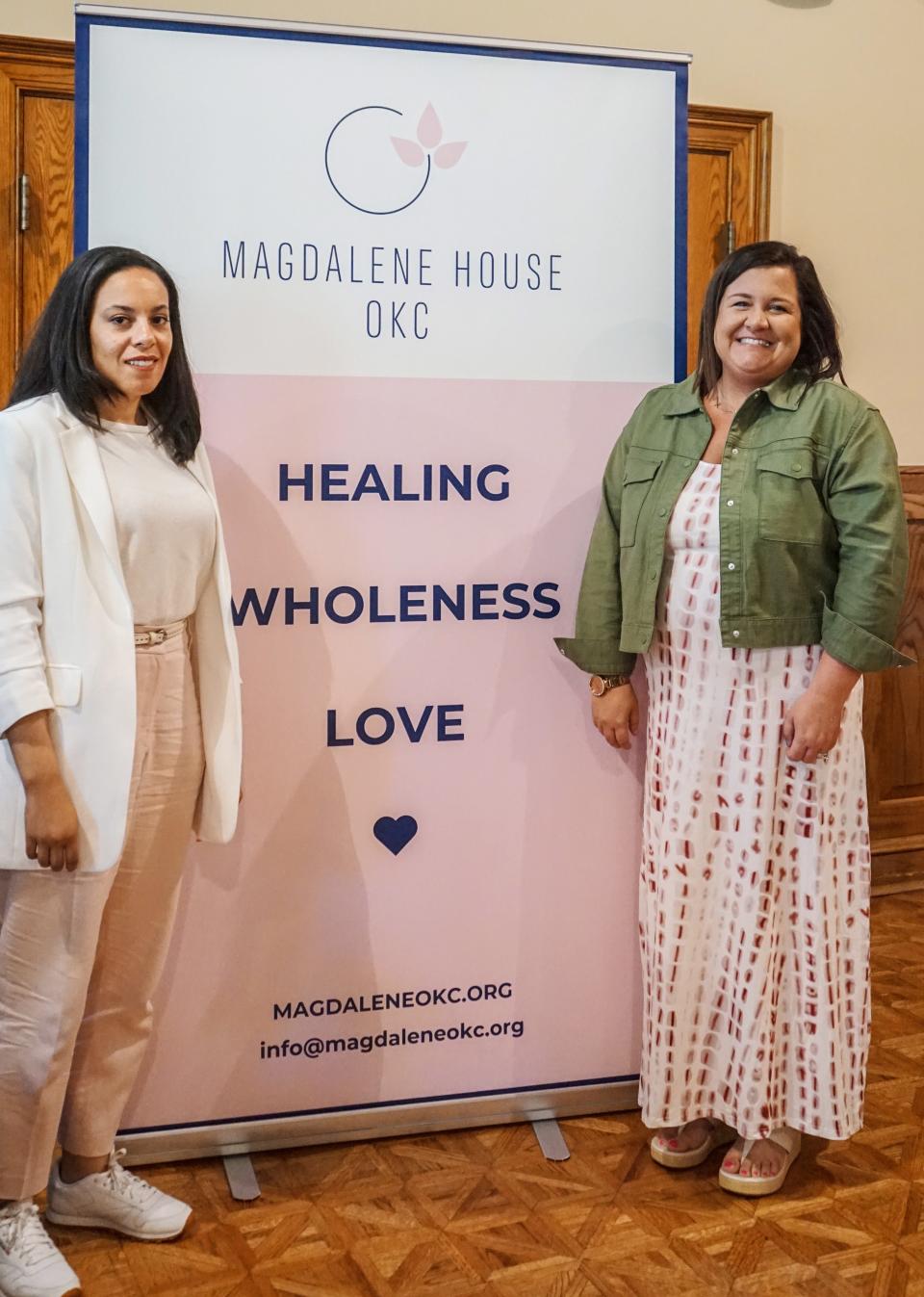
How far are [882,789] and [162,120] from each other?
9.94 ft

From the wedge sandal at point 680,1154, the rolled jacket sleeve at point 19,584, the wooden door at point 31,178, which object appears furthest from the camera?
the wooden door at point 31,178

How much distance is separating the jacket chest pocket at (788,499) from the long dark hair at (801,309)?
0.17 meters

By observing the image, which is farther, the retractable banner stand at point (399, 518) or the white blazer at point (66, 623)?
the retractable banner stand at point (399, 518)

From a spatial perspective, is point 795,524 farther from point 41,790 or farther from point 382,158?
point 41,790

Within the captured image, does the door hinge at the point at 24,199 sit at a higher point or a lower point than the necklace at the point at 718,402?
higher

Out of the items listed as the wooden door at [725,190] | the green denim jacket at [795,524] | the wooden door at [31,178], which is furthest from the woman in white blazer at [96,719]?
the wooden door at [725,190]

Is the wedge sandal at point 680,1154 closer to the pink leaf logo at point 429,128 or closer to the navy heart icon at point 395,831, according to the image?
the navy heart icon at point 395,831

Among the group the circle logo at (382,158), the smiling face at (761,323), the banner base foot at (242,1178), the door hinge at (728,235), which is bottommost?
the banner base foot at (242,1178)

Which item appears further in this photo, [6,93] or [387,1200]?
[6,93]

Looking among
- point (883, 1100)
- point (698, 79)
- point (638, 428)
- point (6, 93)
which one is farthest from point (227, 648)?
point (698, 79)

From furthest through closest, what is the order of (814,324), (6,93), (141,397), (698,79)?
(698,79) < (6,93) < (814,324) < (141,397)

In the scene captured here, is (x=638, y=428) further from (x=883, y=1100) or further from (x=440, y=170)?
(x=883, y=1100)

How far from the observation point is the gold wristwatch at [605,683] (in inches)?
91.3

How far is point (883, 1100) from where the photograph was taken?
2.60 m
